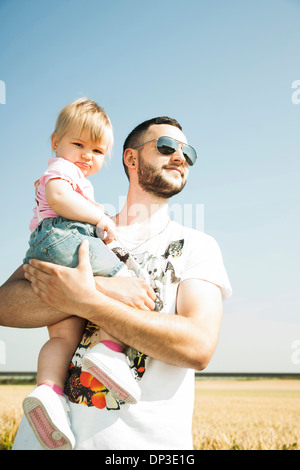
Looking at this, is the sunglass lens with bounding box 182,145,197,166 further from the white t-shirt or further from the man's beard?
the white t-shirt

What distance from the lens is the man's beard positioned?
13.3 feet

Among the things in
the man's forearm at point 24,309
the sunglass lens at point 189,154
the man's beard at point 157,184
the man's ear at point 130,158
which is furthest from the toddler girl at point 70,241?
the sunglass lens at point 189,154

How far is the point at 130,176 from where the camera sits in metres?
4.58

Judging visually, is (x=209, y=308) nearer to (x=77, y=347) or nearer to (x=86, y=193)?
(x=77, y=347)

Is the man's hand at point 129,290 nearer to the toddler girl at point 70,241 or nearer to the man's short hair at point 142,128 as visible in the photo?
the toddler girl at point 70,241

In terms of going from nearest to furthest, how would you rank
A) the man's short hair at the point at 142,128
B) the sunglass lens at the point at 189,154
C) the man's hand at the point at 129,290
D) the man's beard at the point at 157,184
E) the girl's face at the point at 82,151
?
the man's hand at the point at 129,290 < the girl's face at the point at 82,151 < the man's beard at the point at 157,184 < the sunglass lens at the point at 189,154 < the man's short hair at the point at 142,128

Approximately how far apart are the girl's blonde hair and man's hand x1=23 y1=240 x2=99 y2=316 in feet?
4.04

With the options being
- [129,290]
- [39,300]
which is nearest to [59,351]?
[39,300]

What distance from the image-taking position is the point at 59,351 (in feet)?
9.84

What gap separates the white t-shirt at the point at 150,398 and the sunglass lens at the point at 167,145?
1.26 meters

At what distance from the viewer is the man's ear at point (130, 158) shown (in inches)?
179

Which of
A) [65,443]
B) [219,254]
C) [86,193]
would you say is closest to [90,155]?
[86,193]

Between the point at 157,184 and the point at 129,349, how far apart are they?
70.7 inches

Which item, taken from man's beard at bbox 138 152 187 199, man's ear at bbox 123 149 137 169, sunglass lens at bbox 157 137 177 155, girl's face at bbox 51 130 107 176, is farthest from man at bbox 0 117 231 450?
man's ear at bbox 123 149 137 169
